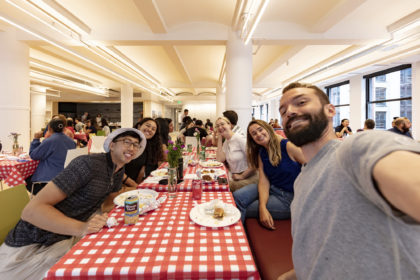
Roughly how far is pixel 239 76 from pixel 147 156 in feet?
10.7

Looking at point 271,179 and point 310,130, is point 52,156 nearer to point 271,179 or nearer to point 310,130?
point 271,179

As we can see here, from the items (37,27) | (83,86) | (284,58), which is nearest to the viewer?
(37,27)

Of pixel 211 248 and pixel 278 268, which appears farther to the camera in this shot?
pixel 278 268

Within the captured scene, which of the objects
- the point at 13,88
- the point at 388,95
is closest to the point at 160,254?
the point at 13,88

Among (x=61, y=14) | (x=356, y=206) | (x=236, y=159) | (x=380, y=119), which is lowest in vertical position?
(x=236, y=159)

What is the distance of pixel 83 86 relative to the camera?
11867 millimetres

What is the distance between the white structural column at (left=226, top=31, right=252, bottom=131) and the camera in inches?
202

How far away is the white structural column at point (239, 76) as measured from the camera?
16.9 ft

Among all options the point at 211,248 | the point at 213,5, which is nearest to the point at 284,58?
the point at 213,5

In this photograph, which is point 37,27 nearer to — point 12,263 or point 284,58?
point 12,263

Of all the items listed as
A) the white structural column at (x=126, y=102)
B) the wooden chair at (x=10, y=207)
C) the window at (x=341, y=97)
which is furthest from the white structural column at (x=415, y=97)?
the white structural column at (x=126, y=102)

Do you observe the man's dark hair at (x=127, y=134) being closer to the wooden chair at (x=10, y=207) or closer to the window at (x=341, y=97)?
the wooden chair at (x=10, y=207)

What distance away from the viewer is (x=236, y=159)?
10.1ft

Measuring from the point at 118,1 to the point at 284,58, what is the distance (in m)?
5.33
